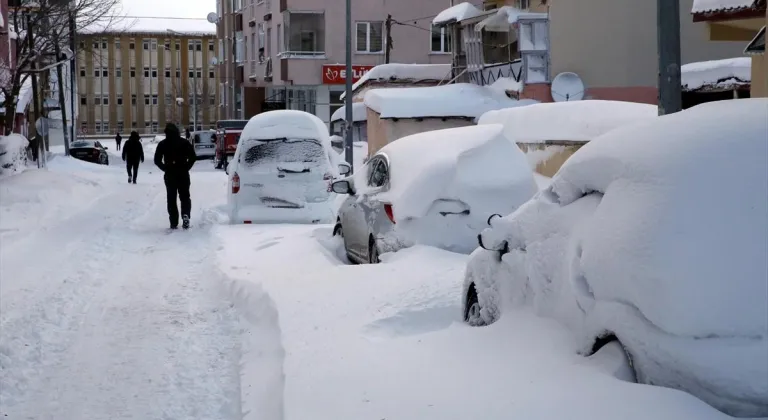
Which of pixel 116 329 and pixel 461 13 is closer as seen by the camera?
pixel 116 329

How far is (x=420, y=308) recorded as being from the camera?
779 centimetres

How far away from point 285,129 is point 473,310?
9661 mm

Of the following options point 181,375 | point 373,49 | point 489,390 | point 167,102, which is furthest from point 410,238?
point 167,102

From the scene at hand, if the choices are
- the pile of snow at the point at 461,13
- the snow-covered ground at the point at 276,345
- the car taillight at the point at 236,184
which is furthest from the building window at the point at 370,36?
the snow-covered ground at the point at 276,345

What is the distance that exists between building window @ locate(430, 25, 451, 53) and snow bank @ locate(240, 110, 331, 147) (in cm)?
3509

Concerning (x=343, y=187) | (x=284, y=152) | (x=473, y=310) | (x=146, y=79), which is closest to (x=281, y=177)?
(x=284, y=152)

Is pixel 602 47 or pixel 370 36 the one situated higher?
pixel 370 36

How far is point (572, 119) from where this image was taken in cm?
1945

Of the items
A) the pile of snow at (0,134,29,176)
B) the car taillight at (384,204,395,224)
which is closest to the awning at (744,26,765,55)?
the car taillight at (384,204,395,224)

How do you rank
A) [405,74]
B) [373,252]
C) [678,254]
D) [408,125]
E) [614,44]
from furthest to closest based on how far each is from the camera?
1. [405,74]
2. [408,125]
3. [614,44]
4. [373,252]
5. [678,254]

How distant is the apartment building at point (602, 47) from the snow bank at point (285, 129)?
13582 millimetres

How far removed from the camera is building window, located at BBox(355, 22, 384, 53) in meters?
49.5

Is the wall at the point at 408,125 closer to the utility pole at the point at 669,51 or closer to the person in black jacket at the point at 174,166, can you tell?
the person in black jacket at the point at 174,166

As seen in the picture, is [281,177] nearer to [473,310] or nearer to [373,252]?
[373,252]
